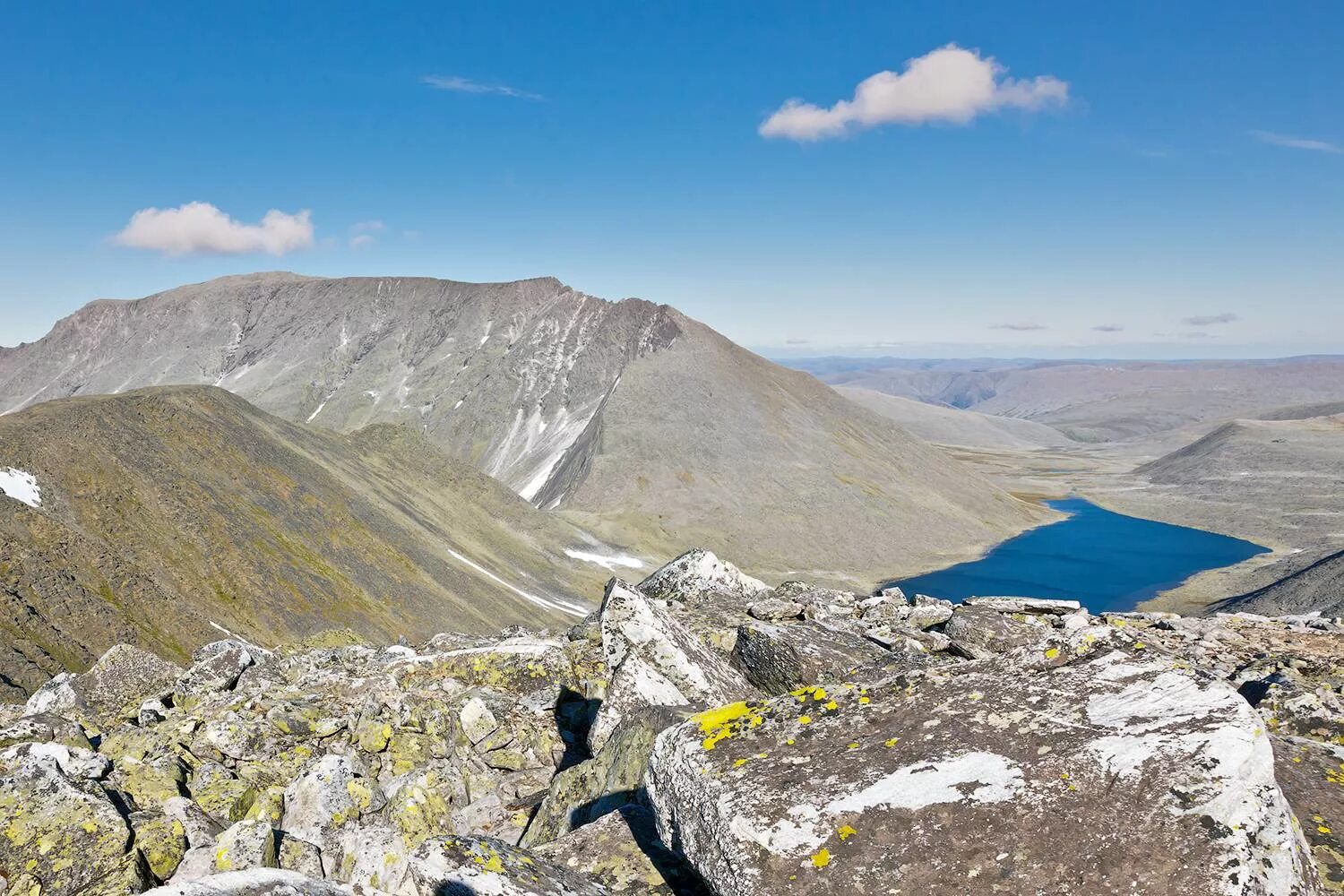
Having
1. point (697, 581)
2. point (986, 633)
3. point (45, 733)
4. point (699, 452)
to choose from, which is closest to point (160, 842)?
point (45, 733)

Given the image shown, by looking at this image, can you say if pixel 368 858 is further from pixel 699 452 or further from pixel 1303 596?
pixel 699 452

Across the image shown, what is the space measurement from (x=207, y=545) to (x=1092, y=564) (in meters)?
144

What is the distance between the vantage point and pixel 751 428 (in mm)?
165625

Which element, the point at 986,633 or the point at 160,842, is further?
the point at 986,633

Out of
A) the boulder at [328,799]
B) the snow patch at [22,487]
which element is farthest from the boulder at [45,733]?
the snow patch at [22,487]

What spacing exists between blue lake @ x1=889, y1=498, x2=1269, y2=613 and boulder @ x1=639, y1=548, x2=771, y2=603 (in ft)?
266

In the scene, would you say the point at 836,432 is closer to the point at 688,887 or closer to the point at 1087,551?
the point at 1087,551

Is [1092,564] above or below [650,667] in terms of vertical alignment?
below

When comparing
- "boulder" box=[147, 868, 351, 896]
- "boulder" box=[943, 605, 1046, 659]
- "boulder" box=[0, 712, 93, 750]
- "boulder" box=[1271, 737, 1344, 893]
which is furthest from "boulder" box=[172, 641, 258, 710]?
"boulder" box=[1271, 737, 1344, 893]

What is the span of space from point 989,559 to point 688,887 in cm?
14639

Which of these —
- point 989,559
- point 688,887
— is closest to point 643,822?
point 688,887

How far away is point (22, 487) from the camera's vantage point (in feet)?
148

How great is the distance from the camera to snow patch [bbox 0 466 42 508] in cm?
4425

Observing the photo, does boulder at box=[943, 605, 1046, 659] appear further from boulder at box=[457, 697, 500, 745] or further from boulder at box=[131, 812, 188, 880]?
boulder at box=[131, 812, 188, 880]
